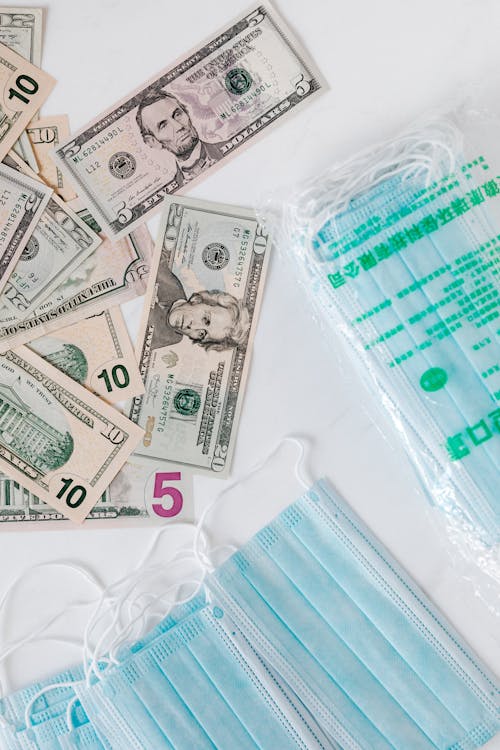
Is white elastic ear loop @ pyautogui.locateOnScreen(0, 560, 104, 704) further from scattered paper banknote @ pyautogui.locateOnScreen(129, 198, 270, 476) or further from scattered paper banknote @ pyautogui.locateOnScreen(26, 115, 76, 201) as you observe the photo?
scattered paper banknote @ pyautogui.locateOnScreen(26, 115, 76, 201)

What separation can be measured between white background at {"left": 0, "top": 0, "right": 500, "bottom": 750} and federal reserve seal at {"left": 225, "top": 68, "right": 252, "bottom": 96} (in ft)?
0.25

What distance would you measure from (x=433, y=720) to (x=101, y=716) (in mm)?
467

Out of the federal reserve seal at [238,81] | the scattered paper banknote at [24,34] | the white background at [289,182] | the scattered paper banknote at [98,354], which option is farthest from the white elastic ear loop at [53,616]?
the federal reserve seal at [238,81]

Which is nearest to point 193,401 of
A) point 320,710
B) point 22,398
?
point 22,398

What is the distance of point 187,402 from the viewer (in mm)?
1130

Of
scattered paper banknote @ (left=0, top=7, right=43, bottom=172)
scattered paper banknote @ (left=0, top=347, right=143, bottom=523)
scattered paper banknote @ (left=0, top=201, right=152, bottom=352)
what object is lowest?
scattered paper banknote @ (left=0, top=347, right=143, bottom=523)

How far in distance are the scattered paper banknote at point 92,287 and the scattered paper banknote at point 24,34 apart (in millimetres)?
167

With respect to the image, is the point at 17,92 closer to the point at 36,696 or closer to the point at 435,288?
the point at 435,288

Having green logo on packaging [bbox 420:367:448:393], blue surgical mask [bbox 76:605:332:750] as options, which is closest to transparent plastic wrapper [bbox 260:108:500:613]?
green logo on packaging [bbox 420:367:448:393]

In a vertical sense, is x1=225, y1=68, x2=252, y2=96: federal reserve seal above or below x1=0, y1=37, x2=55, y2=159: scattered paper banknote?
below

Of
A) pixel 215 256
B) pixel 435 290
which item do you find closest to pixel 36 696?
→ pixel 215 256

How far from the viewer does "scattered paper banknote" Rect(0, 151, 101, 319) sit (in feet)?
3.67

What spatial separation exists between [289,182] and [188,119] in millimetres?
183

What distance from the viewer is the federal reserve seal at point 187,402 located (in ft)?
3.71
